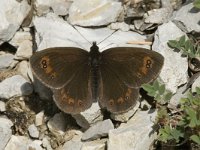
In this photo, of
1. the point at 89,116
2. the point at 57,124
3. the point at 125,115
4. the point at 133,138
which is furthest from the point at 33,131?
the point at 133,138

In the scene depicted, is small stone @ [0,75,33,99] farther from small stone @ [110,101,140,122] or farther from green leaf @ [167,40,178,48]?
green leaf @ [167,40,178,48]

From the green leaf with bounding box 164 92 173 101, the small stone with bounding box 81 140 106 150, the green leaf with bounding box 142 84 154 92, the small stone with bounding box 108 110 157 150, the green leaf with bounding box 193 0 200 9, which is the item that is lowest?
the small stone with bounding box 81 140 106 150

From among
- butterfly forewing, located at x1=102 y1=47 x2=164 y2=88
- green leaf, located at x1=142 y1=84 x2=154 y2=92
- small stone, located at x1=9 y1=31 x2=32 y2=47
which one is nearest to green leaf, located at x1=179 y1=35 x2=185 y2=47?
butterfly forewing, located at x1=102 y1=47 x2=164 y2=88

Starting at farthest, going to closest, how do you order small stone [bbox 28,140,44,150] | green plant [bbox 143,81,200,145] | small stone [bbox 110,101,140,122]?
small stone [bbox 28,140,44,150], small stone [bbox 110,101,140,122], green plant [bbox 143,81,200,145]

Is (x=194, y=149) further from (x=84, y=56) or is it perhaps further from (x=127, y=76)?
(x=84, y=56)

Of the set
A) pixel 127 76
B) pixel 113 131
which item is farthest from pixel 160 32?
pixel 113 131

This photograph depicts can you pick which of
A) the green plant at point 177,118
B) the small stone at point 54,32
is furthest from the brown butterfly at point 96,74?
the small stone at point 54,32

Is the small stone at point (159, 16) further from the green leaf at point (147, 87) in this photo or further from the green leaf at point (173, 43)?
the green leaf at point (147, 87)
